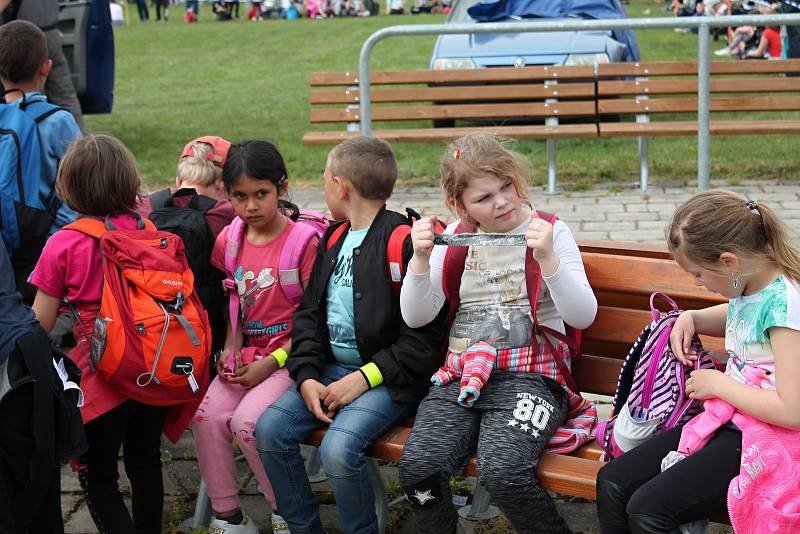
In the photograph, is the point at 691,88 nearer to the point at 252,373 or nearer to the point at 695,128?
the point at 695,128

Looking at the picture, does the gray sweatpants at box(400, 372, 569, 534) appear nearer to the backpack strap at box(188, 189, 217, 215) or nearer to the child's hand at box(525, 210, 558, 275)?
the child's hand at box(525, 210, 558, 275)

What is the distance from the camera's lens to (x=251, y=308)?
12.7ft

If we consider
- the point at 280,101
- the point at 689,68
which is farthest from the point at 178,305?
the point at 280,101

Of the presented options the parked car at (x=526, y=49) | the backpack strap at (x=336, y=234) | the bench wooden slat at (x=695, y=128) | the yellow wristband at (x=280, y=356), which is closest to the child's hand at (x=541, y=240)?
the backpack strap at (x=336, y=234)

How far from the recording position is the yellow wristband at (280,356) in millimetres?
3814

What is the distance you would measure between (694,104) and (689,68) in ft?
1.30

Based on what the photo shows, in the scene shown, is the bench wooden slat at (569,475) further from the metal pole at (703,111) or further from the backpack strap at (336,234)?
the metal pole at (703,111)

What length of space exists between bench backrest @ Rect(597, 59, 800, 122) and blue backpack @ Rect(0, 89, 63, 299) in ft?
18.5

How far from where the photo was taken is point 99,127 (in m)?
14.5

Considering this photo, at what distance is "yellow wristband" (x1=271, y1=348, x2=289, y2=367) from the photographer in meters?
3.81

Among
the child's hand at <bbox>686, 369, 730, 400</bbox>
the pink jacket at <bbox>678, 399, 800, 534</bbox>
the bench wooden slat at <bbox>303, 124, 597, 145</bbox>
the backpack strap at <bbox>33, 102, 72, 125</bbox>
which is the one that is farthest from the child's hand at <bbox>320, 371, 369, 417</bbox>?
the bench wooden slat at <bbox>303, 124, 597, 145</bbox>

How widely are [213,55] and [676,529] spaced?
82.4 ft

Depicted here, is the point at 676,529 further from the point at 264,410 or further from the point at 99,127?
the point at 99,127

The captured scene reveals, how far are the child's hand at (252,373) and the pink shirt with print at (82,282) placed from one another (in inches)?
15.6
